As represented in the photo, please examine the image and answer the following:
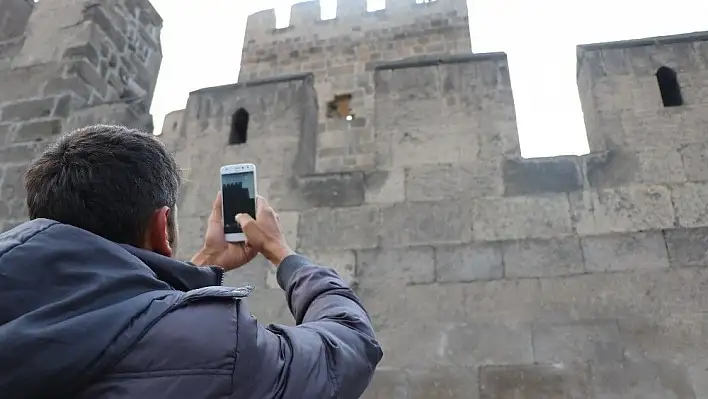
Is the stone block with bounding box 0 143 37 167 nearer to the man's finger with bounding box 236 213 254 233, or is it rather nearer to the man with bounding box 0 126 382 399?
the man's finger with bounding box 236 213 254 233

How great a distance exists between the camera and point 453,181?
10.8 feet

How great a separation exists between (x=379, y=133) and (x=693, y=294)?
69.2 inches

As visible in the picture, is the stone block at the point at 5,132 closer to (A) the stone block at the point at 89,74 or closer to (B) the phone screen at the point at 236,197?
(A) the stone block at the point at 89,74

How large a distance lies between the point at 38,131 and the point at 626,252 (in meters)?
3.82

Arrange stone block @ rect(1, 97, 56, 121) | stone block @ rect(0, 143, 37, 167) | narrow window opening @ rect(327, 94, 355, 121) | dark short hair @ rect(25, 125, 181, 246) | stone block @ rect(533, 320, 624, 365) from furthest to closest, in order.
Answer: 1. narrow window opening @ rect(327, 94, 355, 121)
2. stone block @ rect(1, 97, 56, 121)
3. stone block @ rect(0, 143, 37, 167)
4. stone block @ rect(533, 320, 624, 365)
5. dark short hair @ rect(25, 125, 181, 246)

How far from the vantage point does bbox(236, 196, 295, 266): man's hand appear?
167 cm

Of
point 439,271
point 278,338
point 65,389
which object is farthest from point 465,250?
point 65,389

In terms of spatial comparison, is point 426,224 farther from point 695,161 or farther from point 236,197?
point 236,197

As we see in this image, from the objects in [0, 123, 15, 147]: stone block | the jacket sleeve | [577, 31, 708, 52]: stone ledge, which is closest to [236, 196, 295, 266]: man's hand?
the jacket sleeve

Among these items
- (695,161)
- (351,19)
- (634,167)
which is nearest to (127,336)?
(634,167)

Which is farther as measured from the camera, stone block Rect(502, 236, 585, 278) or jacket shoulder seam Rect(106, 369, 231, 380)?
stone block Rect(502, 236, 585, 278)

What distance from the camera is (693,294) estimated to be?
2.79 meters

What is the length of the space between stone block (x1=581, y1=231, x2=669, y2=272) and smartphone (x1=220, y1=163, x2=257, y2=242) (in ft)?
5.96

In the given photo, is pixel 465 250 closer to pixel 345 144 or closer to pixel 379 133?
pixel 379 133
